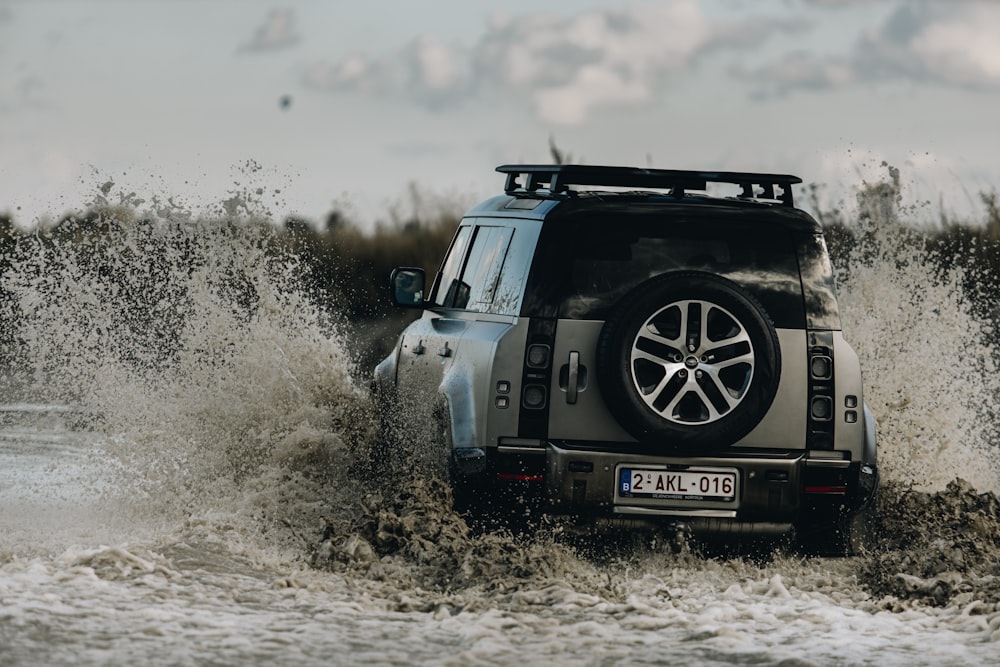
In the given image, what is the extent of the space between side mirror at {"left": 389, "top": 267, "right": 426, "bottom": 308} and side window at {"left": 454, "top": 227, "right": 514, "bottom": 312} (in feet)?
2.45

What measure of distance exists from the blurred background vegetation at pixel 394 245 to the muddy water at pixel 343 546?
2.06 m

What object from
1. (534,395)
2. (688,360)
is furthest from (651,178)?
(534,395)

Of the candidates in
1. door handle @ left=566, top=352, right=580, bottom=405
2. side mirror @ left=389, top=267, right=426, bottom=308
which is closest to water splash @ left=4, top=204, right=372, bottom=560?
side mirror @ left=389, top=267, right=426, bottom=308

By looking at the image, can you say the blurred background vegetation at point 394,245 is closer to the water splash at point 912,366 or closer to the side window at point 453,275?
the water splash at point 912,366

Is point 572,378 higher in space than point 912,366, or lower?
lower

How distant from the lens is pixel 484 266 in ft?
29.0

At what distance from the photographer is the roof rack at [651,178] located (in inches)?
333

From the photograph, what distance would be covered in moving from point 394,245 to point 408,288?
1660cm

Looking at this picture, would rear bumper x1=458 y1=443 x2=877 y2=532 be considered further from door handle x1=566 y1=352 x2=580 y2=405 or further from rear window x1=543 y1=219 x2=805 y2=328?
rear window x1=543 y1=219 x2=805 y2=328

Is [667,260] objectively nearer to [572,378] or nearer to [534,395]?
[572,378]

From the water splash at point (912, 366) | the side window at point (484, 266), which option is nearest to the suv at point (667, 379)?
the side window at point (484, 266)

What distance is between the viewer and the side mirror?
32.9 ft

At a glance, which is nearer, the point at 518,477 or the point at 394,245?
the point at 518,477

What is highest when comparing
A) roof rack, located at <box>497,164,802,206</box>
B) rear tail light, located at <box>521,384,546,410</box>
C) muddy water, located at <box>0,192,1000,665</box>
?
roof rack, located at <box>497,164,802,206</box>
